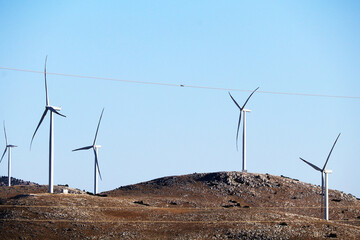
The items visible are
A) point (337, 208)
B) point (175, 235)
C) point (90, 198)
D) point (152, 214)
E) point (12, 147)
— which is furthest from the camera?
point (12, 147)

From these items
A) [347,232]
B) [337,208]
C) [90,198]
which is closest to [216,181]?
[337,208]

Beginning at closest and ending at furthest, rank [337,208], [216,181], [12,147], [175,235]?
[175,235], [337,208], [216,181], [12,147]

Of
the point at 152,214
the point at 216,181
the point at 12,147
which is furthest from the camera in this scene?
the point at 12,147

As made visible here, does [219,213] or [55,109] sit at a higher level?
[55,109]

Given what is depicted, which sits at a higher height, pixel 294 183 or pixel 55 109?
pixel 55 109

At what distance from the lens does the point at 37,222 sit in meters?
98.1

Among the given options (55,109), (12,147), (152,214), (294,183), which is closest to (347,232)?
(152,214)

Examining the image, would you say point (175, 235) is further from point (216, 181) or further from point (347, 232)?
point (216, 181)

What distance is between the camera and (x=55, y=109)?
114812 mm

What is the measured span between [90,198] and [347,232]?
45.5m

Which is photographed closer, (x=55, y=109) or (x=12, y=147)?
(x=55, y=109)

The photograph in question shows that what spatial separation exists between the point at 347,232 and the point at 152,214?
31726mm

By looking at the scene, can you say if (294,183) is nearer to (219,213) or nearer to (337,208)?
(337,208)

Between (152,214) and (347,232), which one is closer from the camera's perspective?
(347,232)
